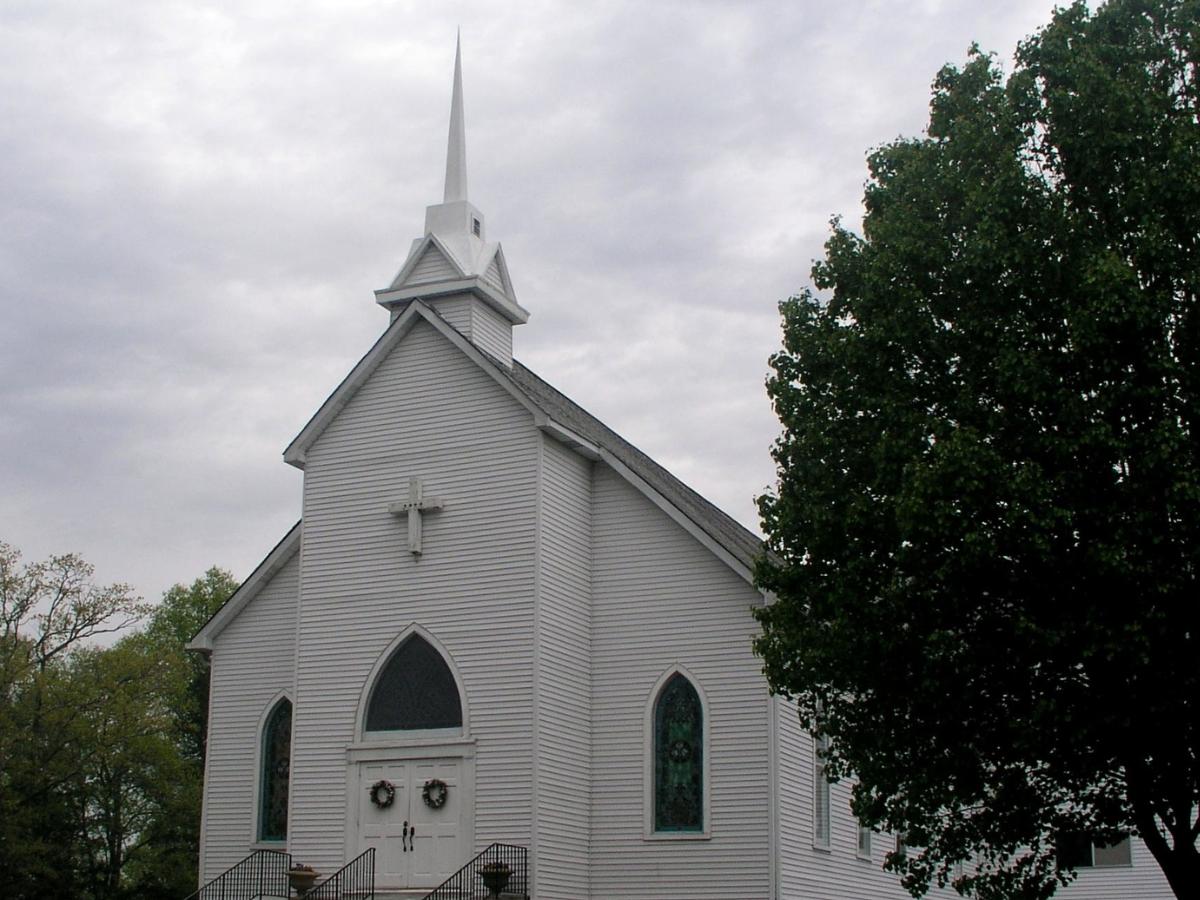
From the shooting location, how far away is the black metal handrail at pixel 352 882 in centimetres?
2270

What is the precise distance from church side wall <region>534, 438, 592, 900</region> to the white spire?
629 centimetres

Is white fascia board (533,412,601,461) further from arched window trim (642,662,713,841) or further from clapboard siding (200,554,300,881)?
clapboard siding (200,554,300,881)

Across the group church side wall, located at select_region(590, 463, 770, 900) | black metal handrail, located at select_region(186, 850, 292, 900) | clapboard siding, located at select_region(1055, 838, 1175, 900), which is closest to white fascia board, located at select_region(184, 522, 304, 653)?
black metal handrail, located at select_region(186, 850, 292, 900)

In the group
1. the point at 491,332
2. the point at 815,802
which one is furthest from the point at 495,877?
the point at 491,332

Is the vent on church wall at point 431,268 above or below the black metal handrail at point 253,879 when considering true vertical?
above

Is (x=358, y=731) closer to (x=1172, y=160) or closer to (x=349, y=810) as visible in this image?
(x=349, y=810)

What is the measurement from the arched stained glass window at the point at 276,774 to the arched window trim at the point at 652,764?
6340 millimetres

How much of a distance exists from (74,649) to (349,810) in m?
25.1

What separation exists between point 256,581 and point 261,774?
11.3 feet

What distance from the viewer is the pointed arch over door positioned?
78.0 feet

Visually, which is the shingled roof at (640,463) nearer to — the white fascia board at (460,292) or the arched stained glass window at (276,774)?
the white fascia board at (460,292)

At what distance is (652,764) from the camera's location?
23.8 meters

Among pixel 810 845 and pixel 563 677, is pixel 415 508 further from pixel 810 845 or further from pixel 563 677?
pixel 810 845

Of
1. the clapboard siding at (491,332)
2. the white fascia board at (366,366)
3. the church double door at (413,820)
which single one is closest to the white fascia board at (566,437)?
the white fascia board at (366,366)
